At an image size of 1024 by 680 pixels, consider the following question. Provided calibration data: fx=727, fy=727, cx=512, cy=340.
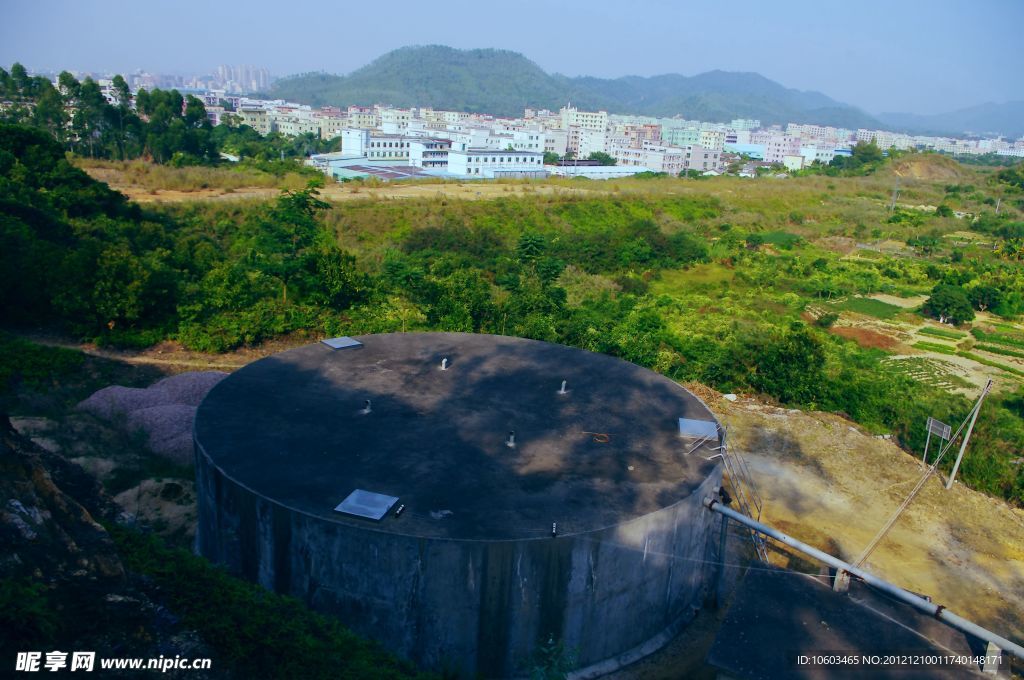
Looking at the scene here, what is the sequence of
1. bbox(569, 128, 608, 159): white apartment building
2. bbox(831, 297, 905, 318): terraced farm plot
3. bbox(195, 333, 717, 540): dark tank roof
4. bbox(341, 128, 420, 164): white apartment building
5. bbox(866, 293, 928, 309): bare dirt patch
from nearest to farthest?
bbox(195, 333, 717, 540): dark tank roof, bbox(831, 297, 905, 318): terraced farm plot, bbox(866, 293, 928, 309): bare dirt patch, bbox(341, 128, 420, 164): white apartment building, bbox(569, 128, 608, 159): white apartment building

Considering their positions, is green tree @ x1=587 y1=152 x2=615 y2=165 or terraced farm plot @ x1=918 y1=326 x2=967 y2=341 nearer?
terraced farm plot @ x1=918 y1=326 x2=967 y2=341

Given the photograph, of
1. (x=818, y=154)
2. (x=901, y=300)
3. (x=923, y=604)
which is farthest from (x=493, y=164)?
(x=818, y=154)

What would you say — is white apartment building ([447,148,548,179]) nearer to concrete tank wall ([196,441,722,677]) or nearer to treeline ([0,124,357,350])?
treeline ([0,124,357,350])

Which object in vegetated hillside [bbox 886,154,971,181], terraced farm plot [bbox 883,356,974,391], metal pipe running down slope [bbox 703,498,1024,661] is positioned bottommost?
terraced farm plot [bbox 883,356,974,391]

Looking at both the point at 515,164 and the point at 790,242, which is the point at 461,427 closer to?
the point at 790,242

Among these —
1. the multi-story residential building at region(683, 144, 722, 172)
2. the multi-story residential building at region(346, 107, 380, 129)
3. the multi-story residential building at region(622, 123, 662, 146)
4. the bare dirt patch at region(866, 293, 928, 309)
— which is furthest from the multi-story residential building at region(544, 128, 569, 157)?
the bare dirt patch at region(866, 293, 928, 309)

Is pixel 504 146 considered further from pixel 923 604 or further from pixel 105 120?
pixel 923 604

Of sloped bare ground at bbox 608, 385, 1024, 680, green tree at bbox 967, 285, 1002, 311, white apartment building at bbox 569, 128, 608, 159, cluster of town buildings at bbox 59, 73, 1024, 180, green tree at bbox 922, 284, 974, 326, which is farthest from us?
white apartment building at bbox 569, 128, 608, 159
